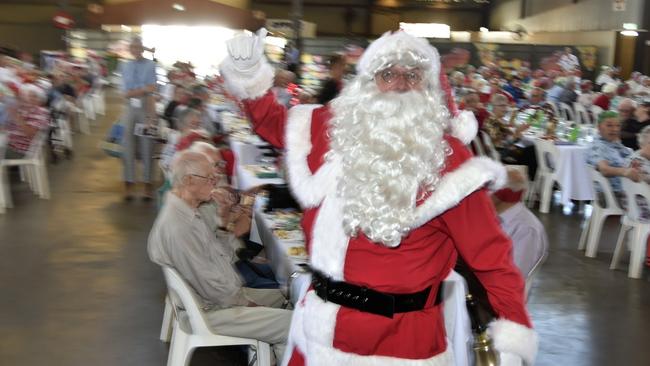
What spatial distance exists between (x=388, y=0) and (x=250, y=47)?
2707 centimetres

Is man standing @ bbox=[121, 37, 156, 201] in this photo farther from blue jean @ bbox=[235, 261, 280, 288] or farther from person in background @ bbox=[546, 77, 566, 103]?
person in background @ bbox=[546, 77, 566, 103]

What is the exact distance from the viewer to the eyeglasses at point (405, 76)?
224cm

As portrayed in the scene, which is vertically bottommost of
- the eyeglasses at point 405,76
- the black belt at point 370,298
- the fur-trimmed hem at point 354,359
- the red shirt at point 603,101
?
the red shirt at point 603,101

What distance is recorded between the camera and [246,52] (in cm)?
260

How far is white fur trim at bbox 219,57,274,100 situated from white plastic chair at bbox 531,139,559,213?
6709 millimetres

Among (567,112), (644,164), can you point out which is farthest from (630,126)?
(567,112)

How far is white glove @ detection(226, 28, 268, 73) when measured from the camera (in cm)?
260

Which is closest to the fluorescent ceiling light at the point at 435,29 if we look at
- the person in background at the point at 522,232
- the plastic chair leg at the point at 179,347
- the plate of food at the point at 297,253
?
the person in background at the point at 522,232

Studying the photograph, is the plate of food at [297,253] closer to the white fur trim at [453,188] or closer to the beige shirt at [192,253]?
the beige shirt at [192,253]

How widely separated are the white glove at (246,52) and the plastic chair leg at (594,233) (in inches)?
201

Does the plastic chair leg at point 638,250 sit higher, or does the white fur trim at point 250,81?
the white fur trim at point 250,81

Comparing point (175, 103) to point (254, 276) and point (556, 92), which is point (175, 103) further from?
point (556, 92)

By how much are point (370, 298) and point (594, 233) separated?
531cm

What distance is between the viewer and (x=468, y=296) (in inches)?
120
